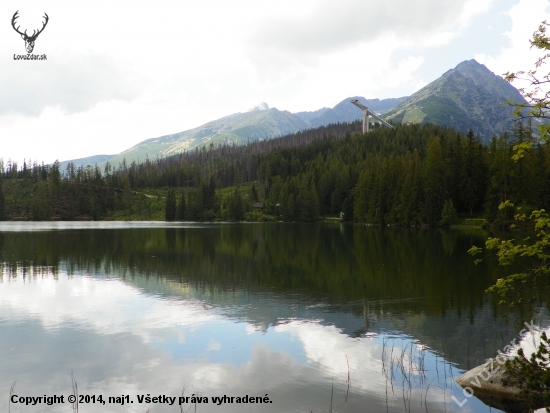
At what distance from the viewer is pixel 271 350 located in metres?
15.6

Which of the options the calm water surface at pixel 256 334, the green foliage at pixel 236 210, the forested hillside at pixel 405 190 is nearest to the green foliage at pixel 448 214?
the forested hillside at pixel 405 190

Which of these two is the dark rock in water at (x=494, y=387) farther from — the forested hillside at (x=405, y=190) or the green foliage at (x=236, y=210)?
the green foliage at (x=236, y=210)

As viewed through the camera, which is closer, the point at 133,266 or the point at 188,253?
the point at 133,266

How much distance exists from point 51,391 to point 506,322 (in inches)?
709

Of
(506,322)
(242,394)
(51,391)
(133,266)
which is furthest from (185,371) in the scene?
(133,266)

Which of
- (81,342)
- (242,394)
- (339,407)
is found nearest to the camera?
(339,407)

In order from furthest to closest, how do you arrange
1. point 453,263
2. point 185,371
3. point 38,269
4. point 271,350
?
point 453,263
point 38,269
point 271,350
point 185,371

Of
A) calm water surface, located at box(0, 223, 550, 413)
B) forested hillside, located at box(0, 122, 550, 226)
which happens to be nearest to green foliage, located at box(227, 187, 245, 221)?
forested hillside, located at box(0, 122, 550, 226)

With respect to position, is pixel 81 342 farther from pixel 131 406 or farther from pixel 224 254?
pixel 224 254

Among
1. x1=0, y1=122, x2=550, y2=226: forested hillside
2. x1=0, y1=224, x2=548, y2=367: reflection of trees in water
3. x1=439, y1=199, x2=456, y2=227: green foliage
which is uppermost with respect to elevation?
x1=0, y1=122, x2=550, y2=226: forested hillside

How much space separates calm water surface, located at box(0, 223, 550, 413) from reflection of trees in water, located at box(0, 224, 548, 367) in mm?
134

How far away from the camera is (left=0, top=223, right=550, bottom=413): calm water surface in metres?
12.2

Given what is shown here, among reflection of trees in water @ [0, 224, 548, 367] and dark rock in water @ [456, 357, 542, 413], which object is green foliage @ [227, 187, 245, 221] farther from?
dark rock in water @ [456, 357, 542, 413]

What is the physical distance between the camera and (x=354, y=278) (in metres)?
31.2
